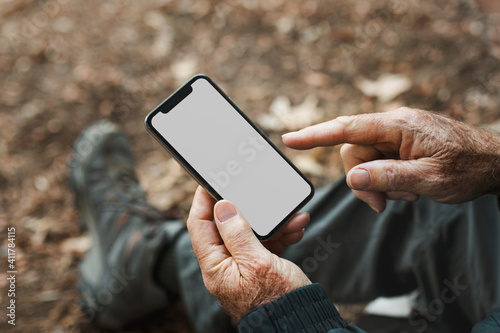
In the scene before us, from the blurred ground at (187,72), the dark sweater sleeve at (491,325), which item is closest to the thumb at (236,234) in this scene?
the dark sweater sleeve at (491,325)

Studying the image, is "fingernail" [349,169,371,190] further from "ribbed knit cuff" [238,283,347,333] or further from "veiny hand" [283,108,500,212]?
"ribbed knit cuff" [238,283,347,333]

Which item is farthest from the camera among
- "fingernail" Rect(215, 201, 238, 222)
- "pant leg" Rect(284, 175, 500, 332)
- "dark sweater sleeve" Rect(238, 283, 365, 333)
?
"pant leg" Rect(284, 175, 500, 332)

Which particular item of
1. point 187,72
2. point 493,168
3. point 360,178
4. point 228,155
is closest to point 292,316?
point 360,178

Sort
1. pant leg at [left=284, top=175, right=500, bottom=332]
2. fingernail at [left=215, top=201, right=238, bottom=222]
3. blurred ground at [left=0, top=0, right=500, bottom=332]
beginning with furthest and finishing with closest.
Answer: blurred ground at [left=0, top=0, right=500, bottom=332]
pant leg at [left=284, top=175, right=500, bottom=332]
fingernail at [left=215, top=201, right=238, bottom=222]

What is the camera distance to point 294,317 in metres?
0.96

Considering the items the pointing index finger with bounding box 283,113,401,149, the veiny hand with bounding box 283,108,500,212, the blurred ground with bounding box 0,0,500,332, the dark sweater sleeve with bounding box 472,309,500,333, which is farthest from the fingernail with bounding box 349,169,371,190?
the blurred ground with bounding box 0,0,500,332

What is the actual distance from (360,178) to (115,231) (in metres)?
1.22

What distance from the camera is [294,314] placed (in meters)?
0.97

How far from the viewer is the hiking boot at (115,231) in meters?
1.73

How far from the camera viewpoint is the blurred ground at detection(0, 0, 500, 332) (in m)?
2.21

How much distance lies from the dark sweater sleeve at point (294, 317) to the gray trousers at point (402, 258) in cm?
45

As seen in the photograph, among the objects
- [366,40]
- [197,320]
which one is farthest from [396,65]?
[197,320]

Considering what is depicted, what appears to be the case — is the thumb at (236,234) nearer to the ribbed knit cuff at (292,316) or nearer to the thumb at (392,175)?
the ribbed knit cuff at (292,316)

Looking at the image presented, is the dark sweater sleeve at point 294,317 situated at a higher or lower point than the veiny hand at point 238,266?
lower
